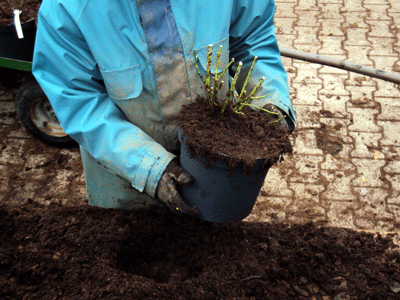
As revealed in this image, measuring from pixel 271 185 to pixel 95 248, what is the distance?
2010 mm

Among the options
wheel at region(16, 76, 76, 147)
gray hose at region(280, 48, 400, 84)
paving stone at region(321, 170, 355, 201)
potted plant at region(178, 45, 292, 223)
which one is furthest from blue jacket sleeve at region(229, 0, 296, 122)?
wheel at region(16, 76, 76, 147)

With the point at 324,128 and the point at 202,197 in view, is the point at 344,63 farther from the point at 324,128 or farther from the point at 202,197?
the point at 202,197

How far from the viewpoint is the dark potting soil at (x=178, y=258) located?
5.84 feet

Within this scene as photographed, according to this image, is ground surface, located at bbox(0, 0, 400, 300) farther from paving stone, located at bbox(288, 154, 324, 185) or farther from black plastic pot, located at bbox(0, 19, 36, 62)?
black plastic pot, located at bbox(0, 19, 36, 62)

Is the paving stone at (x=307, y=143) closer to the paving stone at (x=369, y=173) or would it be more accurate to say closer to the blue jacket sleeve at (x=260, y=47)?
the paving stone at (x=369, y=173)

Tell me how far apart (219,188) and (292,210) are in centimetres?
186

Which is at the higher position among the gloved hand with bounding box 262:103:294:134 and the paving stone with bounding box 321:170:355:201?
the gloved hand with bounding box 262:103:294:134

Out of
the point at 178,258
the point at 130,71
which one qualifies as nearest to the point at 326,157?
the point at 178,258

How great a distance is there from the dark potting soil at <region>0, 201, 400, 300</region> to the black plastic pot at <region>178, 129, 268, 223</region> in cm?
27

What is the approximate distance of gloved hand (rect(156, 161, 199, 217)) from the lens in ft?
5.75

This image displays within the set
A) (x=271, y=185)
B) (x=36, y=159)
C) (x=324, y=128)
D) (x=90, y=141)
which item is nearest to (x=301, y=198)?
(x=271, y=185)

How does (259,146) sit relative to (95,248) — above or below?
above

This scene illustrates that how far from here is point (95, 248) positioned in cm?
195

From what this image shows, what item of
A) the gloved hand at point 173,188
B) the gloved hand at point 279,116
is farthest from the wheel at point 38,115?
the gloved hand at point 279,116
